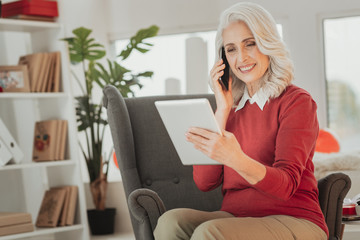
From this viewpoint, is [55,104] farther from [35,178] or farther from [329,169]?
[329,169]

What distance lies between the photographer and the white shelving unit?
3.68 metres

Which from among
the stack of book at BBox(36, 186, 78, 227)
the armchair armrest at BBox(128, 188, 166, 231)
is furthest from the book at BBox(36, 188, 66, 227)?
the armchair armrest at BBox(128, 188, 166, 231)

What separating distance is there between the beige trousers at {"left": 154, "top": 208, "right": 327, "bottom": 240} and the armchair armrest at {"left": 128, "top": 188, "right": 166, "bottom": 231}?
22 centimetres

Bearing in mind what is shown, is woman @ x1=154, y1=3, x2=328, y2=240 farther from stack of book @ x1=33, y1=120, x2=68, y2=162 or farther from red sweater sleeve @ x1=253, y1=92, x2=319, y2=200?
stack of book @ x1=33, y1=120, x2=68, y2=162

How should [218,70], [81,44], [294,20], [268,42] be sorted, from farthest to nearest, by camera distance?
[294,20]
[81,44]
[218,70]
[268,42]

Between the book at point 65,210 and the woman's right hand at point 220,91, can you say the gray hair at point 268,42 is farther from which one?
the book at point 65,210

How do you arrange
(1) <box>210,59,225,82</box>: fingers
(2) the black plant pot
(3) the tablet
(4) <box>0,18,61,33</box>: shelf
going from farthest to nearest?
1. (2) the black plant pot
2. (4) <box>0,18,61,33</box>: shelf
3. (1) <box>210,59,225,82</box>: fingers
4. (3) the tablet

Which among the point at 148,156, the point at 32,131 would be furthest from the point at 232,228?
the point at 32,131

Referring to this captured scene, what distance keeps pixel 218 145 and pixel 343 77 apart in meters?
3.07

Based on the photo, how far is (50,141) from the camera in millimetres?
3686

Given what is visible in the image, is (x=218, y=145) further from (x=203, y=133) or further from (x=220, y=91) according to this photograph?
(x=220, y=91)

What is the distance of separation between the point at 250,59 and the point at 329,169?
61.1 inches

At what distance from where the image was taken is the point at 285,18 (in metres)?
4.52

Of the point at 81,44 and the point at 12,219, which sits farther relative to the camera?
the point at 81,44
